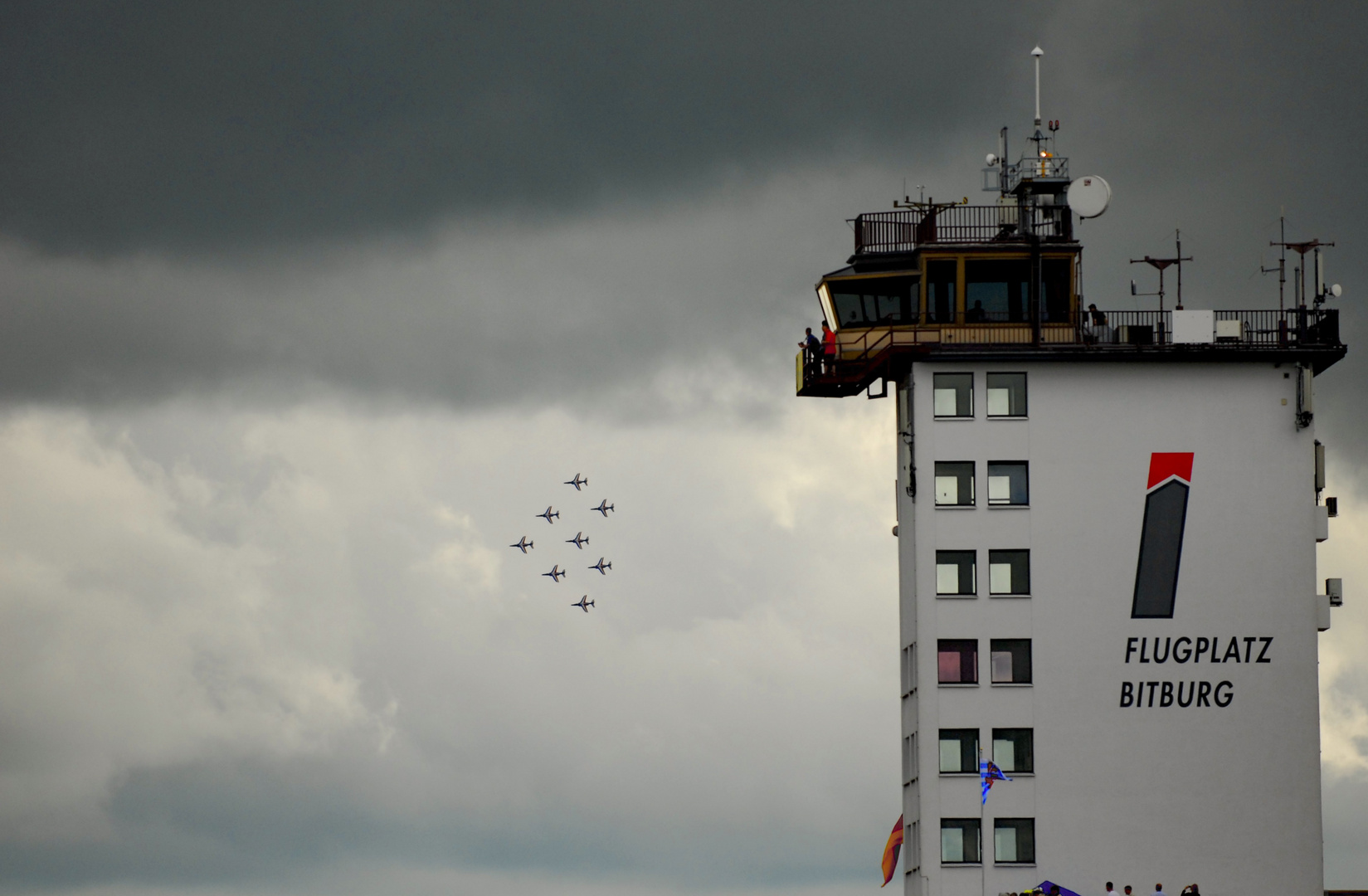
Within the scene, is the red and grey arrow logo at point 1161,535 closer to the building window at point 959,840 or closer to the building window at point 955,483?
the building window at point 955,483

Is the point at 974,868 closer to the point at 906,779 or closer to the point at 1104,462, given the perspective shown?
the point at 906,779

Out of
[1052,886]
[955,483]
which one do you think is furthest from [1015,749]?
[955,483]

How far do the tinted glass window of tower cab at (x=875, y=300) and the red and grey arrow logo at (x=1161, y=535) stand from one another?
41.4 feet

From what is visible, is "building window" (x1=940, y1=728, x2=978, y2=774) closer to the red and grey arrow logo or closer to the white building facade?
the white building facade

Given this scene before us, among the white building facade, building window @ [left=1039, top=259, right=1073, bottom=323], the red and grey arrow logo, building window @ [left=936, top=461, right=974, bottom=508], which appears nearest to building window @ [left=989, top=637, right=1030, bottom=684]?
the white building facade

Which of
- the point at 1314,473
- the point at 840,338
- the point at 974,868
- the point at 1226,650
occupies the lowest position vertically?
the point at 974,868

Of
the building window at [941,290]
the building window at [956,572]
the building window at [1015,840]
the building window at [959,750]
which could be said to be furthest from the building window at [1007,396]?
the building window at [1015,840]

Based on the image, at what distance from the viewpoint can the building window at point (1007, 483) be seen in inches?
4154

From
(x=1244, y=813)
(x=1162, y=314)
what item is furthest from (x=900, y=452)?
(x=1244, y=813)

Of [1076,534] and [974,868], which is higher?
[1076,534]

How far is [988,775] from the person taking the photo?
335ft

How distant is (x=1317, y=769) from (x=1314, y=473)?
12.4m

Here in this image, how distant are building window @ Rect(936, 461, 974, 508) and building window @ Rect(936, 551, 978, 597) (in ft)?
6.96

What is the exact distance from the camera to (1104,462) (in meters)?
106
